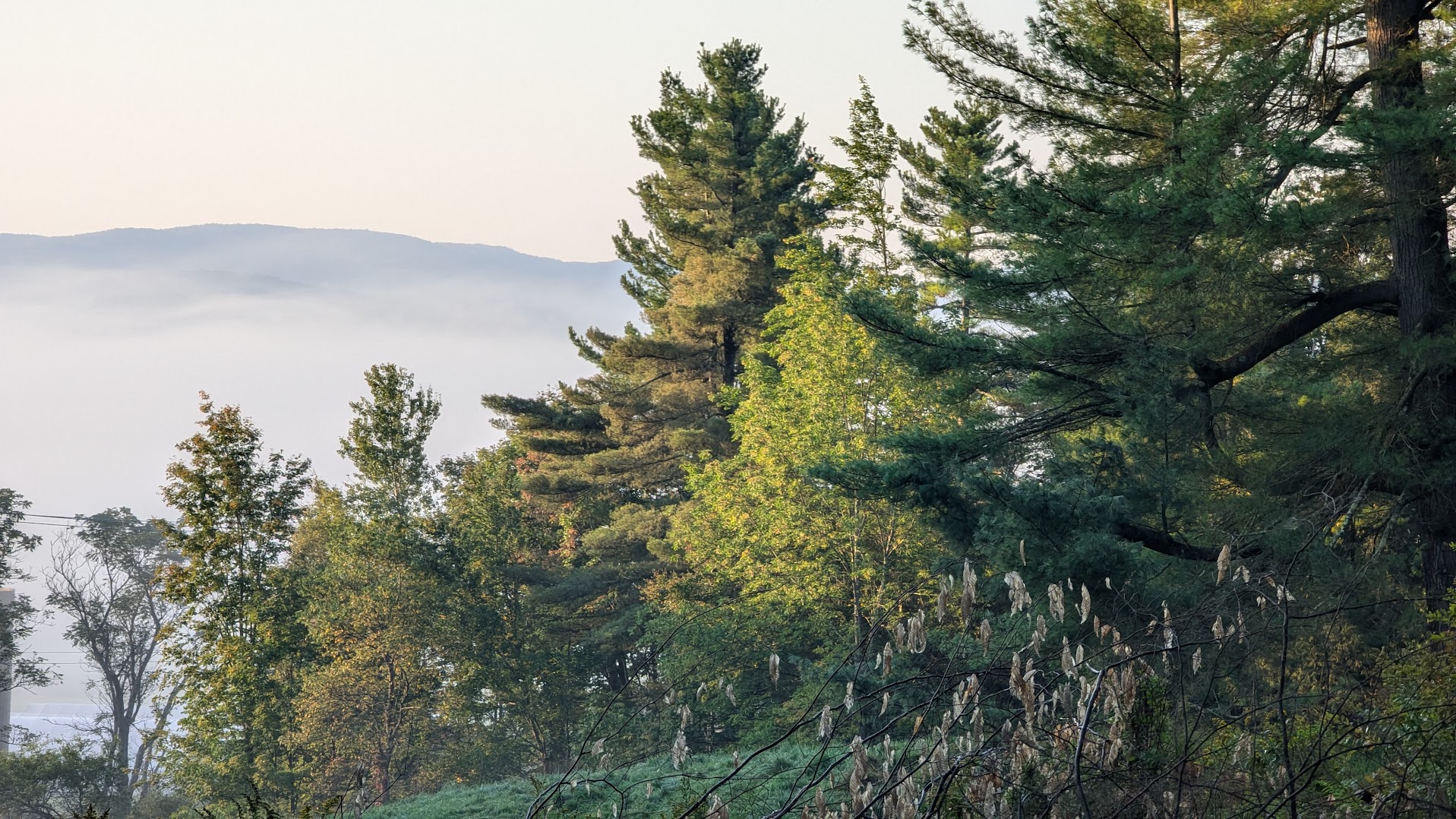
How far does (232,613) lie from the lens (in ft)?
82.6

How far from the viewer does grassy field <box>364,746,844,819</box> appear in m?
10.4

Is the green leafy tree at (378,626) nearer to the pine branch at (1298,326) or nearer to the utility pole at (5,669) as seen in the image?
the utility pole at (5,669)

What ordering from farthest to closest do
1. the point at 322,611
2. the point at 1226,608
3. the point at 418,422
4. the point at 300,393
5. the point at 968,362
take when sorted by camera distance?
the point at 300,393, the point at 418,422, the point at 322,611, the point at 968,362, the point at 1226,608

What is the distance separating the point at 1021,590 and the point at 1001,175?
7641 mm

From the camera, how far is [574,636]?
27984 millimetres

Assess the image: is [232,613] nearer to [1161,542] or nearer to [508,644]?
[508,644]

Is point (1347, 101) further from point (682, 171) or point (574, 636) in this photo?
point (574, 636)

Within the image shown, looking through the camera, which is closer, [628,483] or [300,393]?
[628,483]

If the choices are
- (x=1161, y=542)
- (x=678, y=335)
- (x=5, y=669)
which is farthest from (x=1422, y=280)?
(x=5, y=669)

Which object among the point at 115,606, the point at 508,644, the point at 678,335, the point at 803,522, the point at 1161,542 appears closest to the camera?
the point at 1161,542

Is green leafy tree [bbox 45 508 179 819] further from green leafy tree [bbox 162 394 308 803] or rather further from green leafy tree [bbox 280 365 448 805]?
green leafy tree [bbox 280 365 448 805]

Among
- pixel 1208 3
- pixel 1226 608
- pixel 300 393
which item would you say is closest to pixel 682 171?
pixel 1208 3

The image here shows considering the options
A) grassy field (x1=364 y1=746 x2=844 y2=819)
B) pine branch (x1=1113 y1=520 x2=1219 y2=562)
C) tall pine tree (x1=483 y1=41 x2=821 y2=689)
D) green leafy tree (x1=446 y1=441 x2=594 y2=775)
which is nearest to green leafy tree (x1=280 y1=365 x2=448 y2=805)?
green leafy tree (x1=446 y1=441 x2=594 y2=775)

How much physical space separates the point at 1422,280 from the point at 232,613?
21.7 m
